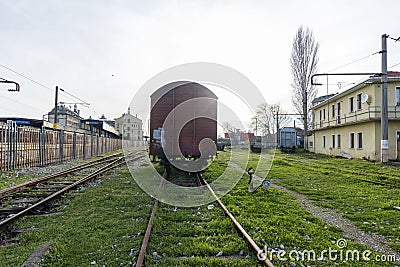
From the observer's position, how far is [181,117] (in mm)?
12977

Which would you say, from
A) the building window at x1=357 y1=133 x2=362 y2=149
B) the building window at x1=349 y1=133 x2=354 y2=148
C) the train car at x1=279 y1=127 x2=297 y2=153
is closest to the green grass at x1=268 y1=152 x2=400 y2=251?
the building window at x1=357 y1=133 x2=362 y2=149

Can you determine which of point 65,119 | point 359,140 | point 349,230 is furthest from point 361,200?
point 65,119

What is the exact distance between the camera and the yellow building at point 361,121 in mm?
23469

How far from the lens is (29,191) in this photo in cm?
923

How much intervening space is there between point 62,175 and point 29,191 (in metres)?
4.04

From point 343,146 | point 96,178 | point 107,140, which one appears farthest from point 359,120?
point 107,140

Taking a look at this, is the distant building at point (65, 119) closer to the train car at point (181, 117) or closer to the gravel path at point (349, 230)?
the train car at point (181, 117)

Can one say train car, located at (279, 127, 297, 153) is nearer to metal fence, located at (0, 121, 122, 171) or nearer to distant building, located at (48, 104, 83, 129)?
metal fence, located at (0, 121, 122, 171)

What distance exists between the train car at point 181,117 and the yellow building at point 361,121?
626 inches

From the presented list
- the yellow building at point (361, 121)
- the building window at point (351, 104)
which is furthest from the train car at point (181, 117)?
the building window at point (351, 104)

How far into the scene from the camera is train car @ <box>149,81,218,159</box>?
41.8ft

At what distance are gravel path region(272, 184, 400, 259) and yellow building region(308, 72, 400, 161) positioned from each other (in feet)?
61.9

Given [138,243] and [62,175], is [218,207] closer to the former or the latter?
[138,243]

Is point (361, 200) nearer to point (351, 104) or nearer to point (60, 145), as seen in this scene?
point (60, 145)
